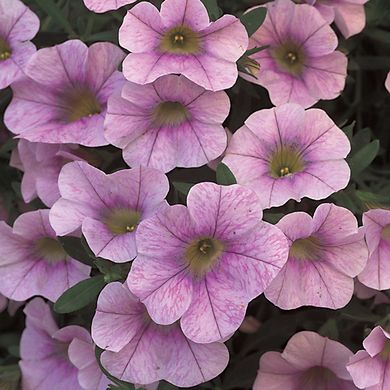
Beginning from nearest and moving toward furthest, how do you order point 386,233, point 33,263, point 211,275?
1. point 211,275
2. point 386,233
3. point 33,263

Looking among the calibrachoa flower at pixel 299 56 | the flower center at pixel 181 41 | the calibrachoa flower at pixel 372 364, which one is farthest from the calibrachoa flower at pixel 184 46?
the calibrachoa flower at pixel 372 364

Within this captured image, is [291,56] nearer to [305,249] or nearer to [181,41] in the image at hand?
[181,41]

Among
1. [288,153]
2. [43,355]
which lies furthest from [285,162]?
[43,355]

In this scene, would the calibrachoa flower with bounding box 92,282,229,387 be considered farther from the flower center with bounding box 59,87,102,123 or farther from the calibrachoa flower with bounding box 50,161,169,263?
the flower center with bounding box 59,87,102,123

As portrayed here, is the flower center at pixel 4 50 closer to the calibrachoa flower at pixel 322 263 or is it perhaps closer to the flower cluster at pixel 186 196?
the flower cluster at pixel 186 196

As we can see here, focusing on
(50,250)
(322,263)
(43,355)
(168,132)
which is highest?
(168,132)

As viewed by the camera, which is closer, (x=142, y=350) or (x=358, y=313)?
(x=142, y=350)
